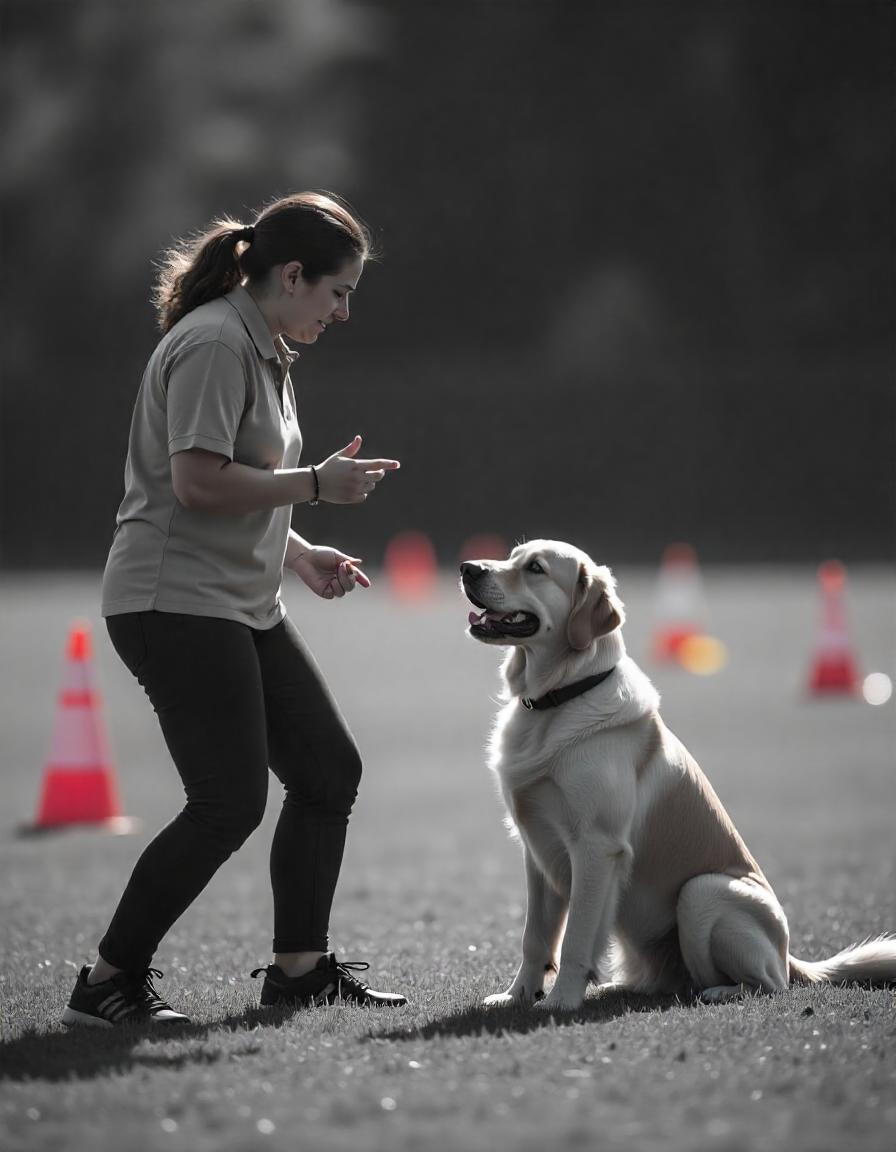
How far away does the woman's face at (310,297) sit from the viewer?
4449 mm

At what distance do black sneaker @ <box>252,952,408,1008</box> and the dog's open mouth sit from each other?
1.06 meters

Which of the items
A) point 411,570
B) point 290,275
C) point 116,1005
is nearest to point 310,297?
point 290,275

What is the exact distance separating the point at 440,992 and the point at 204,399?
74.7 inches

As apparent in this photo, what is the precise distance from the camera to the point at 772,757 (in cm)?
1045

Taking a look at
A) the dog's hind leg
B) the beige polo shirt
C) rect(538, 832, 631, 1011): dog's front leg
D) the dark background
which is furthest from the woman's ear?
the dark background

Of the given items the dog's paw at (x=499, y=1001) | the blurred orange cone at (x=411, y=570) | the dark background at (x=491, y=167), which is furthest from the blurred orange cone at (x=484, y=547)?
the dog's paw at (x=499, y=1001)

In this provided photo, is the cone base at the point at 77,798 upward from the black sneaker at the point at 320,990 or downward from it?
upward

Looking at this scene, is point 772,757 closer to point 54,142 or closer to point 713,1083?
point 713,1083

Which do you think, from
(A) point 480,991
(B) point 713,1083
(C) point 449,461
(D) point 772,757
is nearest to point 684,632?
(D) point 772,757

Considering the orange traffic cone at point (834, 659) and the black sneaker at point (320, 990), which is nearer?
the black sneaker at point (320, 990)

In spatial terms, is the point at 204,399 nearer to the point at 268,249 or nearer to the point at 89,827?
the point at 268,249

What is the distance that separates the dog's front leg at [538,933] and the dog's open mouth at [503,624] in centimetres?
64

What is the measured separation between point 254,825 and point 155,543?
32.1 inches

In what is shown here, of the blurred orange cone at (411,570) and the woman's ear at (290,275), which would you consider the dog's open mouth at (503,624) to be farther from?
the blurred orange cone at (411,570)
